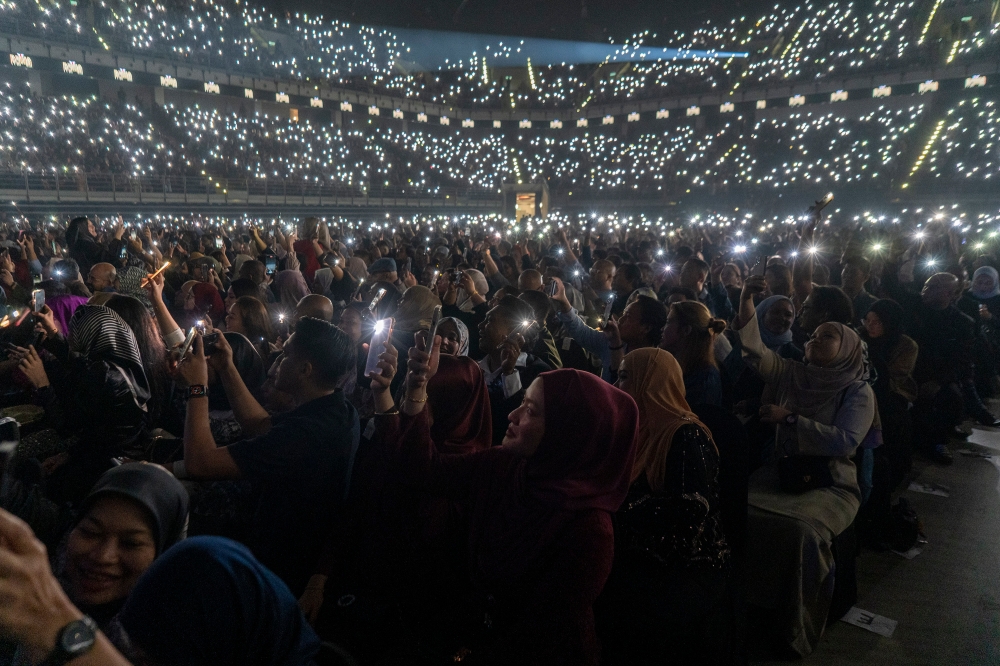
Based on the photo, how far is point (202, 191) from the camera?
2645 centimetres

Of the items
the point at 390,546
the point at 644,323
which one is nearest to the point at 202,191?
the point at 644,323

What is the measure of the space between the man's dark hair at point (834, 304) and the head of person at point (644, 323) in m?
1.33

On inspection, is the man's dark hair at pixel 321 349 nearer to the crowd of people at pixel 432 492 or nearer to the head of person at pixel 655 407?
the crowd of people at pixel 432 492

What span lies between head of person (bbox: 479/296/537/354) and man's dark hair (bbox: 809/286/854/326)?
86.4 inches

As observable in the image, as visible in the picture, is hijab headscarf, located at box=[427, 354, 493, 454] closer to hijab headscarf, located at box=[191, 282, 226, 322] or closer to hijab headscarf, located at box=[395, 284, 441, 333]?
hijab headscarf, located at box=[395, 284, 441, 333]

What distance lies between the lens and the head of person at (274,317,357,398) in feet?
7.48

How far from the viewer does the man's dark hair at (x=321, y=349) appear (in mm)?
2279

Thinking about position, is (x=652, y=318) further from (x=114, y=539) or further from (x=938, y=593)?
(x=114, y=539)

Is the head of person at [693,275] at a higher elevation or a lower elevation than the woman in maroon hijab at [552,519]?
higher

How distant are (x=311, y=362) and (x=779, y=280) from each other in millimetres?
5091

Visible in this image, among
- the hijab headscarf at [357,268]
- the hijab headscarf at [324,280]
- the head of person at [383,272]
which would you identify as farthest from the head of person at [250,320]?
the hijab headscarf at [357,268]

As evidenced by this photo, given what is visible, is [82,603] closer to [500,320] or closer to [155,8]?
[500,320]

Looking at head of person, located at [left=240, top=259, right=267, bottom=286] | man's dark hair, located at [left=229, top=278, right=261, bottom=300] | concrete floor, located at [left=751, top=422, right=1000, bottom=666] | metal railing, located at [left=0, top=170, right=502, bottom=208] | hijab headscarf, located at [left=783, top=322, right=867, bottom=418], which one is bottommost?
concrete floor, located at [left=751, top=422, right=1000, bottom=666]

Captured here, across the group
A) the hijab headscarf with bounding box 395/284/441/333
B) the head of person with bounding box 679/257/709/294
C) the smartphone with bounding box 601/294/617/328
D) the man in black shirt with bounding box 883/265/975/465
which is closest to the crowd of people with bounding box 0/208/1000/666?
the hijab headscarf with bounding box 395/284/441/333
